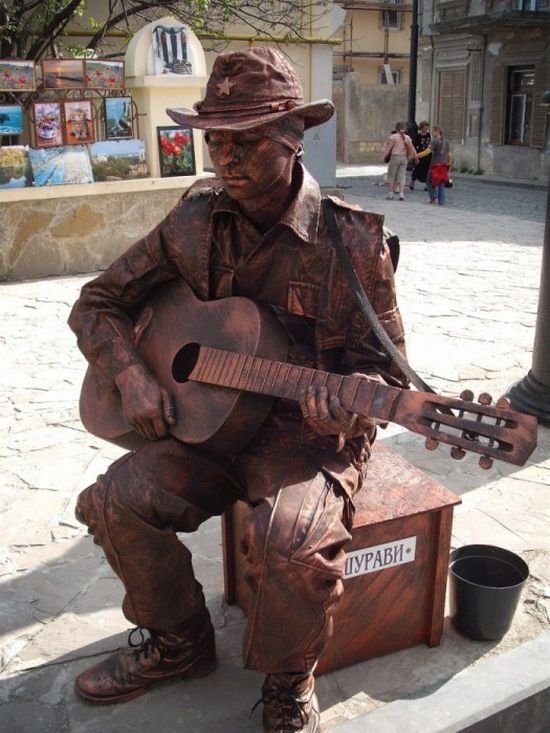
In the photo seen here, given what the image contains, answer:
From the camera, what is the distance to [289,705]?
7.32 feet

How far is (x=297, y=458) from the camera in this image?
7.61ft

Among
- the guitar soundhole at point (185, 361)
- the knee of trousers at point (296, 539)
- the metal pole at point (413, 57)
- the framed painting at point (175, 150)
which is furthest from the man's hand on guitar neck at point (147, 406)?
the metal pole at point (413, 57)

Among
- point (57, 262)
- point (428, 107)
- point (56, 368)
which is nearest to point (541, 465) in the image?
point (56, 368)

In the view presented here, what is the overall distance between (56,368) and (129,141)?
11.9 feet

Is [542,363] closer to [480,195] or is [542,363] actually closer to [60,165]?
[60,165]

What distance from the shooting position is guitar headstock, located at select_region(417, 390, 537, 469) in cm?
194

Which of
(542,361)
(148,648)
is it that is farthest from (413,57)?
(148,648)

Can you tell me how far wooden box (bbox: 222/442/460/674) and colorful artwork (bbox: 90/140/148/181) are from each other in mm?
6244

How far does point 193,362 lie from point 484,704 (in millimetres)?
1287

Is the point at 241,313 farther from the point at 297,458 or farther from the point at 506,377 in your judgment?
Answer: the point at 506,377

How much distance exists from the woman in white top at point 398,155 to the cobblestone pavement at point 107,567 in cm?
811

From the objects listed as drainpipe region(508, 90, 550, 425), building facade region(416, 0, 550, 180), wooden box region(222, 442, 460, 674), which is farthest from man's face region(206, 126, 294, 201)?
building facade region(416, 0, 550, 180)

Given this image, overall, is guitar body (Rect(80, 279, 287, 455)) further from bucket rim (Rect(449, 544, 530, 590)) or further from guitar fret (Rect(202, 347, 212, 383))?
bucket rim (Rect(449, 544, 530, 590))

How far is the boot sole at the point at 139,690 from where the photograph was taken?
2.47m
